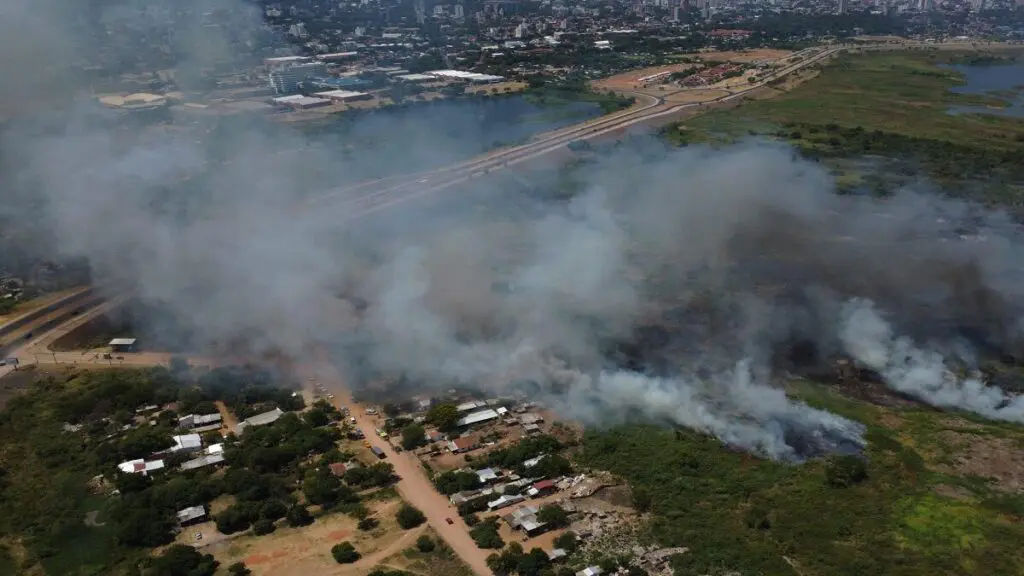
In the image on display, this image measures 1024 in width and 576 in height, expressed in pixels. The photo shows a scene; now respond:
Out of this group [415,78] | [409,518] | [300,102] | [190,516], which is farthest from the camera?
[415,78]

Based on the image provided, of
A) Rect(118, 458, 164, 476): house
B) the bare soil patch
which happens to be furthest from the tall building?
the bare soil patch

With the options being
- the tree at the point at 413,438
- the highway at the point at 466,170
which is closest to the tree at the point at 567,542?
the tree at the point at 413,438

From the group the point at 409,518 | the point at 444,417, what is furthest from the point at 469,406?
the point at 409,518

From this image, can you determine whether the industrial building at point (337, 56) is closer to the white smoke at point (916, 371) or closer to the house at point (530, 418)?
the house at point (530, 418)

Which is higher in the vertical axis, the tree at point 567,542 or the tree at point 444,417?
the tree at point 444,417

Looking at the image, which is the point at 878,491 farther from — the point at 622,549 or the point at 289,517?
the point at 289,517

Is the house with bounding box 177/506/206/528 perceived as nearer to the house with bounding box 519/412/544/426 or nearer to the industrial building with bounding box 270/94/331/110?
the house with bounding box 519/412/544/426

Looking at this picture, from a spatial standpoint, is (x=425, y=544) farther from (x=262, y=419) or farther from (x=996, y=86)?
(x=996, y=86)

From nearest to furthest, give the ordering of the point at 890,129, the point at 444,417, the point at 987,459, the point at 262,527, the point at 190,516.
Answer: the point at 262,527
the point at 190,516
the point at 987,459
the point at 444,417
the point at 890,129
